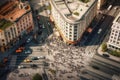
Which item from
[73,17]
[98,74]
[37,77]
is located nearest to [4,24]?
[37,77]

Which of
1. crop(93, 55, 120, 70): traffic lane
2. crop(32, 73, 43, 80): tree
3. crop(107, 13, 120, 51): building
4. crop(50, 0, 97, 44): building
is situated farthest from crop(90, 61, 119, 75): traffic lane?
crop(32, 73, 43, 80): tree

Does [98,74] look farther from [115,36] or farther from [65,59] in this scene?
[115,36]

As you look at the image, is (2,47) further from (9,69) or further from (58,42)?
(58,42)

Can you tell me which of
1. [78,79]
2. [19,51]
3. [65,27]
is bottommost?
[78,79]

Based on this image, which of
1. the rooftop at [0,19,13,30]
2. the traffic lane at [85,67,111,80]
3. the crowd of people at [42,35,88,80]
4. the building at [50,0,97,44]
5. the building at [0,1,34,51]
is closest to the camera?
the traffic lane at [85,67,111,80]

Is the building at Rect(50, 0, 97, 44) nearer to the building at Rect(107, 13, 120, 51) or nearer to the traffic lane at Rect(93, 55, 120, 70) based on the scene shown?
the traffic lane at Rect(93, 55, 120, 70)

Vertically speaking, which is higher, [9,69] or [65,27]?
[65,27]

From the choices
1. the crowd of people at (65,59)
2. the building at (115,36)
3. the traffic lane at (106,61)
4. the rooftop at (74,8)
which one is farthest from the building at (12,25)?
the building at (115,36)

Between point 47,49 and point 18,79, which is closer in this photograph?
point 18,79

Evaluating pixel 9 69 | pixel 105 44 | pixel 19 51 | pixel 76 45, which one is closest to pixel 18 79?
pixel 9 69
